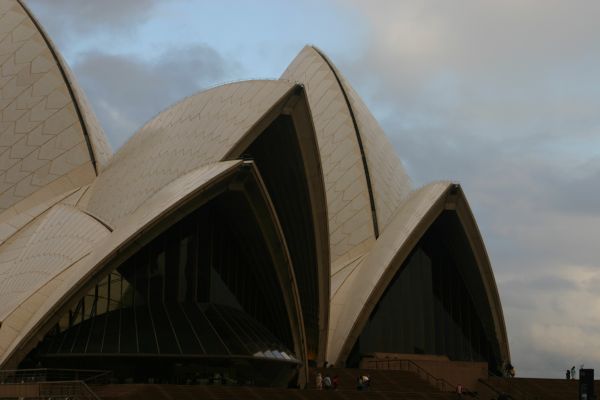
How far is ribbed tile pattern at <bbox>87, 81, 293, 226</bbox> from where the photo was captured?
35.8 meters

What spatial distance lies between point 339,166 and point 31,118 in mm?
12573

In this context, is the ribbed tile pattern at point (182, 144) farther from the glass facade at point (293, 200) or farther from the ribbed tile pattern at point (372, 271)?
the ribbed tile pattern at point (372, 271)

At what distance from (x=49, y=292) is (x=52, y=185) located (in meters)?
10.9

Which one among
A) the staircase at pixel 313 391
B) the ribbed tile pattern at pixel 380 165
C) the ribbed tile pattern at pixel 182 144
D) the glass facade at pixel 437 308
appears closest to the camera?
the staircase at pixel 313 391

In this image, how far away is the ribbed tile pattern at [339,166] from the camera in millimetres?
42969

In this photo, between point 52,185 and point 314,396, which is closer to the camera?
point 314,396

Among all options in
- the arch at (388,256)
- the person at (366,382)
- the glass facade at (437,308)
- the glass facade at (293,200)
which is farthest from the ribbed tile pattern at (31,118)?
the person at (366,382)

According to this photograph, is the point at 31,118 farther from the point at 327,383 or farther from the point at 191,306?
the point at 327,383

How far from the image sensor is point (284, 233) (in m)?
37.7

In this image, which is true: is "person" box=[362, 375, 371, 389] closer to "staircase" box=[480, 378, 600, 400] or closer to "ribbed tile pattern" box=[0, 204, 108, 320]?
"staircase" box=[480, 378, 600, 400]

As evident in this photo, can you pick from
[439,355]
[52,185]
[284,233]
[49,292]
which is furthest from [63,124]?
[439,355]

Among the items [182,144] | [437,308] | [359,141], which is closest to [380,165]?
[359,141]

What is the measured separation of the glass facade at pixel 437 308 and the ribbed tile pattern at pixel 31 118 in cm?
1264

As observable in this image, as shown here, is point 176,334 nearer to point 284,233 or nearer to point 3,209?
point 284,233
